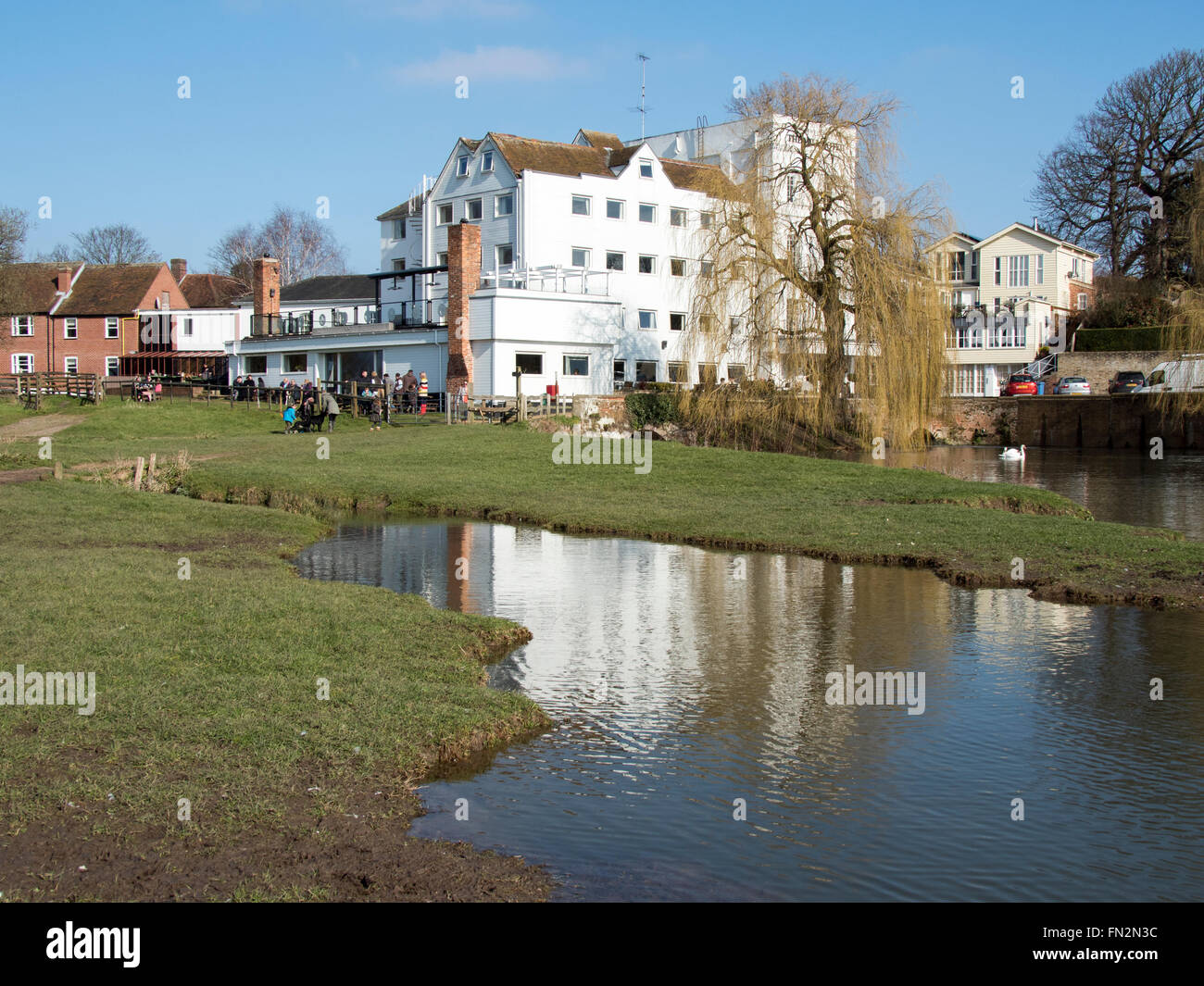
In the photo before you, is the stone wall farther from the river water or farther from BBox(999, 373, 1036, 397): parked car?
the river water

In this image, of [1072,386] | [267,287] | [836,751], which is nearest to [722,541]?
[836,751]

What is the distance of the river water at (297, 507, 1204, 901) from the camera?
8.05 m

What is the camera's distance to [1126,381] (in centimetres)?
6575

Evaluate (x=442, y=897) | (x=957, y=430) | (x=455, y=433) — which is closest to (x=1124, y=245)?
(x=957, y=430)

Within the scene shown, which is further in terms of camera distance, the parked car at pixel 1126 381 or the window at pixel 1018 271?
the window at pixel 1018 271

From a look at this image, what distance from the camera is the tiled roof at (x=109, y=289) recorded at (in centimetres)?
8262

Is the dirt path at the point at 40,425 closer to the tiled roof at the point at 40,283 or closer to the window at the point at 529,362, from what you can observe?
the window at the point at 529,362

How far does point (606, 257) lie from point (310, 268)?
2409 inches

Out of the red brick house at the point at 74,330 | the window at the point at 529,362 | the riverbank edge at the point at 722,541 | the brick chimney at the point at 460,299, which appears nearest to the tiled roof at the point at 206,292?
the red brick house at the point at 74,330

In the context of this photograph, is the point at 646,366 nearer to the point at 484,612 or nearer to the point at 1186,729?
the point at 484,612

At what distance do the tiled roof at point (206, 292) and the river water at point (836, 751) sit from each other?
82476 mm

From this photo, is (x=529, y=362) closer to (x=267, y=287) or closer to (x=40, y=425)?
(x=267, y=287)

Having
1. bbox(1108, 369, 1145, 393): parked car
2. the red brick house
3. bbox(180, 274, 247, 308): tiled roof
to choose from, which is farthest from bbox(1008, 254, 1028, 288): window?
the red brick house
